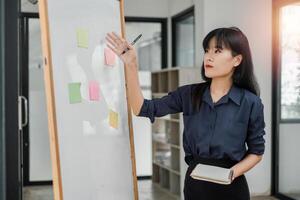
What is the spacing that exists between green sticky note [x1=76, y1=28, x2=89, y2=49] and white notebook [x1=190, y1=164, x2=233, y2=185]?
72 cm

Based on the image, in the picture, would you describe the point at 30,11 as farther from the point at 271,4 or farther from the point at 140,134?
the point at 271,4

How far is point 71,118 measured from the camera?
181cm

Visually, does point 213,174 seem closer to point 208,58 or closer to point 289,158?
point 208,58

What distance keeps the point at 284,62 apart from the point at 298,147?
94 cm

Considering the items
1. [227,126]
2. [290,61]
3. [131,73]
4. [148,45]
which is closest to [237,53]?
[227,126]

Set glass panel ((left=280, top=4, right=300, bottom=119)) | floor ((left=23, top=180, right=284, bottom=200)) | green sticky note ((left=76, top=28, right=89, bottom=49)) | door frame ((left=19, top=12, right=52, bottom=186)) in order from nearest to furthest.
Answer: green sticky note ((left=76, top=28, right=89, bottom=49)) < glass panel ((left=280, top=4, right=300, bottom=119)) < floor ((left=23, top=180, right=284, bottom=200)) < door frame ((left=19, top=12, right=52, bottom=186))

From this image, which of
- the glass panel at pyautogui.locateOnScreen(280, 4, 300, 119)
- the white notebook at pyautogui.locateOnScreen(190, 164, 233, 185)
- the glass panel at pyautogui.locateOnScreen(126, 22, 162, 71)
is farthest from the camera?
the glass panel at pyautogui.locateOnScreen(126, 22, 162, 71)

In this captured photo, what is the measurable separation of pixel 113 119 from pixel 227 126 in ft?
1.88

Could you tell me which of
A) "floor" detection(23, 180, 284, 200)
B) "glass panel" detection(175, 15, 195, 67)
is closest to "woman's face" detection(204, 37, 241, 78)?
"floor" detection(23, 180, 284, 200)

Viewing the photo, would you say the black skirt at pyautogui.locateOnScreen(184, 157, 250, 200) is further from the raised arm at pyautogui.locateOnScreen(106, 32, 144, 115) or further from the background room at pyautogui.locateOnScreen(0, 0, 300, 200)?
the background room at pyautogui.locateOnScreen(0, 0, 300, 200)

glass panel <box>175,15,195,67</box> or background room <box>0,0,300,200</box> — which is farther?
glass panel <box>175,15,195,67</box>

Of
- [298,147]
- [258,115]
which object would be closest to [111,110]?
[258,115]

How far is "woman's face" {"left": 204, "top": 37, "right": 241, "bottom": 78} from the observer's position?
180 centimetres

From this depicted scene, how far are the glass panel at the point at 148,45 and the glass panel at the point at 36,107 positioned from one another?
4.04 feet
